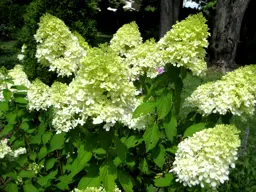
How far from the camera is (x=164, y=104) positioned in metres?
2.45

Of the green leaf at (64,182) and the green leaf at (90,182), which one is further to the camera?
the green leaf at (64,182)

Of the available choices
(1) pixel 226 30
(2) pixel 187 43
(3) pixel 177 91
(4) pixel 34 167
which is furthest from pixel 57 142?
(1) pixel 226 30

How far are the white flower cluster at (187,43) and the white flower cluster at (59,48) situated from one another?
2.47 feet

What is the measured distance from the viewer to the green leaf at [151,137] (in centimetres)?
244

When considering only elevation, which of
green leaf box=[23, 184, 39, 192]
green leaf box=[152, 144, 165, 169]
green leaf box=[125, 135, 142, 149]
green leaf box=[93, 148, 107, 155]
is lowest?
green leaf box=[23, 184, 39, 192]

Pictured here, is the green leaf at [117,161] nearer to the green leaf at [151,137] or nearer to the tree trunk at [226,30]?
the green leaf at [151,137]

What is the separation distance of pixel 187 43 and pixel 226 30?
9591mm

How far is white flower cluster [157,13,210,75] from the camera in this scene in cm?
243

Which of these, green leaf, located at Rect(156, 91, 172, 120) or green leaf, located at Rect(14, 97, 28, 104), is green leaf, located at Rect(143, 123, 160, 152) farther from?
green leaf, located at Rect(14, 97, 28, 104)

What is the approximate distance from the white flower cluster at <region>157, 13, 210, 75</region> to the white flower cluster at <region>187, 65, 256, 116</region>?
20 cm

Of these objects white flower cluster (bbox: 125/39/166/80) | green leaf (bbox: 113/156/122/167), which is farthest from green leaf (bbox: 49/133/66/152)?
white flower cluster (bbox: 125/39/166/80)

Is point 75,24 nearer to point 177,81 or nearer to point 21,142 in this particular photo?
point 21,142

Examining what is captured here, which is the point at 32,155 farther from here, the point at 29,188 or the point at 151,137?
the point at 151,137

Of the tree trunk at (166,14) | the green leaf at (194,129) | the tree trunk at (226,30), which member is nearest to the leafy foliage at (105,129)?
the green leaf at (194,129)
